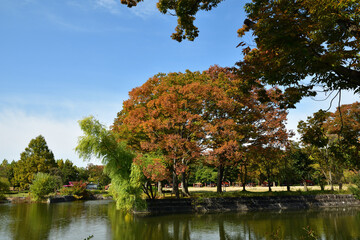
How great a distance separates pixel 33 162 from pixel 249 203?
130 feet

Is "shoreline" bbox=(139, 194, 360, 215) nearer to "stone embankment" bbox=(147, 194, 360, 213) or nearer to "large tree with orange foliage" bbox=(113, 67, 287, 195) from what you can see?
"stone embankment" bbox=(147, 194, 360, 213)

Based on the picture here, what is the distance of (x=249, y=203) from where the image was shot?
23.4 m

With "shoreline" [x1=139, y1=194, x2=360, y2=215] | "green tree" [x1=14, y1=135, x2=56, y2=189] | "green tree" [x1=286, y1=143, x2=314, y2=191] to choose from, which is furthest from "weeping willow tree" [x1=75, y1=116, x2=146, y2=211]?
"green tree" [x1=14, y1=135, x2=56, y2=189]

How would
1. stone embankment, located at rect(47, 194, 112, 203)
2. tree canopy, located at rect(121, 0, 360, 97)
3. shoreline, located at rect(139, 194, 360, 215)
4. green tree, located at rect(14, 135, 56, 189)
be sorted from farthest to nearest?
green tree, located at rect(14, 135, 56, 189), stone embankment, located at rect(47, 194, 112, 203), shoreline, located at rect(139, 194, 360, 215), tree canopy, located at rect(121, 0, 360, 97)

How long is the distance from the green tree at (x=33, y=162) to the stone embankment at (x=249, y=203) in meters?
31.1

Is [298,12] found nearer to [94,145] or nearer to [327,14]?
[327,14]

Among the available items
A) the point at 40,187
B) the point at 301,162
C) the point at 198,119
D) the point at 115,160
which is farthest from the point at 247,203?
the point at 40,187

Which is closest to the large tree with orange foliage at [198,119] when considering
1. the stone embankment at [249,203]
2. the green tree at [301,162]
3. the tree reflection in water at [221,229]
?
the stone embankment at [249,203]

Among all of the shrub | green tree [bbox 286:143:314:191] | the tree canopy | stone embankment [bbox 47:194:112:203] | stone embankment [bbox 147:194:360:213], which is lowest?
stone embankment [bbox 47:194:112:203]

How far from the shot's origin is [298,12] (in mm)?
6949

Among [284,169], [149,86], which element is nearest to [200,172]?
[284,169]

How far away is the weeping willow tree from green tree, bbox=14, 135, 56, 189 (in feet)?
93.6

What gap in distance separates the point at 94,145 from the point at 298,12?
16.7m

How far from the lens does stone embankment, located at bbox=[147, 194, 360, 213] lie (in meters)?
20.8
